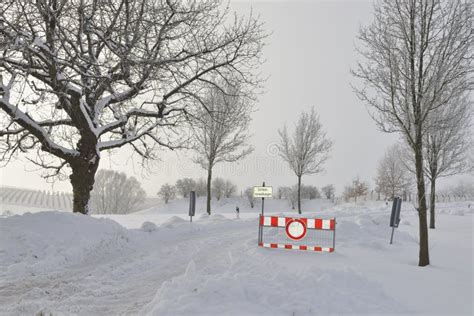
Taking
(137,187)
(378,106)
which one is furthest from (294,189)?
(378,106)

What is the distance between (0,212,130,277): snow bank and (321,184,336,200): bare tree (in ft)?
232

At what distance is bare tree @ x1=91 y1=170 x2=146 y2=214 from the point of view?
183 feet

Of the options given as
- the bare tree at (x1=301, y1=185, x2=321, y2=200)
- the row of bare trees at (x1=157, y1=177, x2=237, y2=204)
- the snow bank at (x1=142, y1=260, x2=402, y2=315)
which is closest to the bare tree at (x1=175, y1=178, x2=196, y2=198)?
the row of bare trees at (x1=157, y1=177, x2=237, y2=204)

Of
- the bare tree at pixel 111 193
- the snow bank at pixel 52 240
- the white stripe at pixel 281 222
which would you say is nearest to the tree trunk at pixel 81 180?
the snow bank at pixel 52 240

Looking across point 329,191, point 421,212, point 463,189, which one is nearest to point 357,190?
point 329,191

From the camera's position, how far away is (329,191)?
75.3m

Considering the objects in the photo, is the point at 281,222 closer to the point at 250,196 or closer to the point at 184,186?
the point at 250,196

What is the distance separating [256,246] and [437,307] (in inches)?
193

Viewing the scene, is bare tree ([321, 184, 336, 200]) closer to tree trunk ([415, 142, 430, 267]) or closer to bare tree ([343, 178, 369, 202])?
bare tree ([343, 178, 369, 202])

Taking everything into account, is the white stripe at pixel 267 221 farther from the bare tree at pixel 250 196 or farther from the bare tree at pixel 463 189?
the bare tree at pixel 463 189

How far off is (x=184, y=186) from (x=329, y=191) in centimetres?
3495

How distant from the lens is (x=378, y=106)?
9.12 metres

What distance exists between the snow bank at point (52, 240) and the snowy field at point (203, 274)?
23 mm

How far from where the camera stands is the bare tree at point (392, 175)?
4590cm
